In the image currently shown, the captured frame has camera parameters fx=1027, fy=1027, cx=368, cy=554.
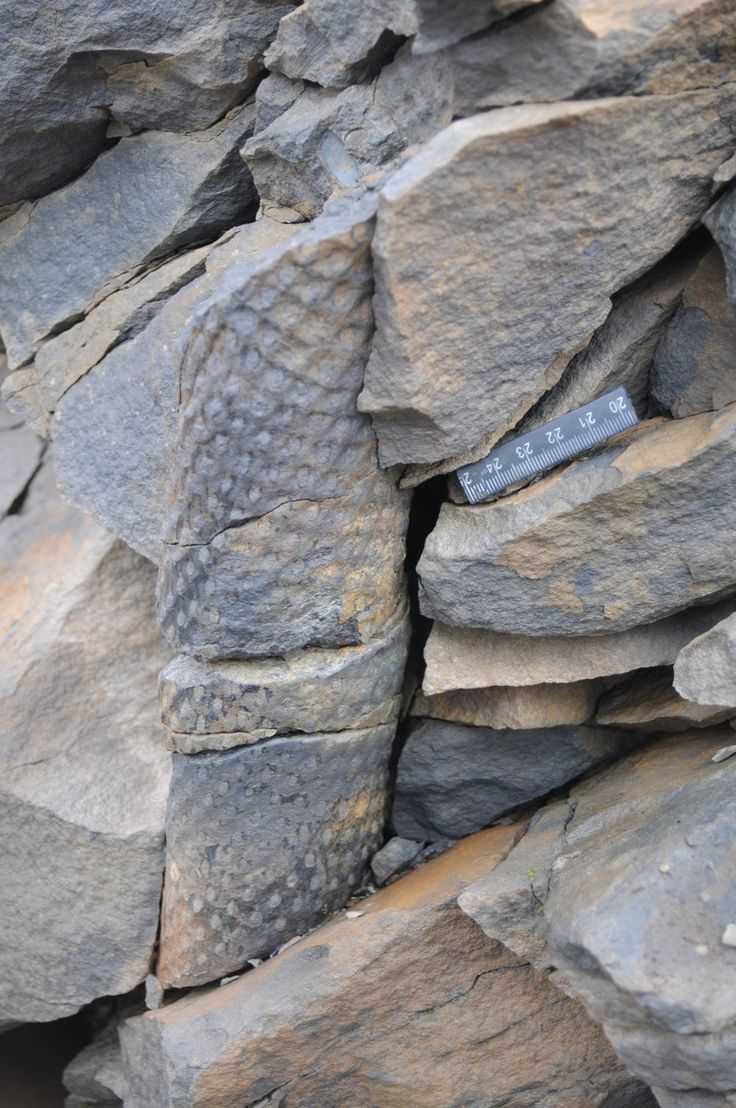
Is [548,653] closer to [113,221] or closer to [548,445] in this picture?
[548,445]

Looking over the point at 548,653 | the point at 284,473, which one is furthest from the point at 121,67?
the point at 548,653

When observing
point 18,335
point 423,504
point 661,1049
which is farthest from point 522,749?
point 18,335

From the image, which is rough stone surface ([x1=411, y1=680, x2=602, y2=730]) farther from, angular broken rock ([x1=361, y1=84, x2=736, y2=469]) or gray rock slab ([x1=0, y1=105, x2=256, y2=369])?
gray rock slab ([x1=0, y1=105, x2=256, y2=369])

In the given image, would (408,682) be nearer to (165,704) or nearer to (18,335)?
(165,704)

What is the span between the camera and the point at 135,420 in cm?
283

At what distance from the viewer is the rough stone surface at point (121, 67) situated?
107 inches

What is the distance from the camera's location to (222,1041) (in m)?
2.62

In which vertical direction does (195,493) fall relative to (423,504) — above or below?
above

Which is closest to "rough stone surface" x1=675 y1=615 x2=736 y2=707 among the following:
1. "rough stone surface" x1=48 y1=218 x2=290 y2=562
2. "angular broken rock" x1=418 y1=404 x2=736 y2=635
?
"angular broken rock" x1=418 y1=404 x2=736 y2=635

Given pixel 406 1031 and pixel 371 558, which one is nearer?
pixel 371 558

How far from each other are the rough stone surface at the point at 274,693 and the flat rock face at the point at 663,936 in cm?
65

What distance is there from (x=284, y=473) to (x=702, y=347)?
98 centimetres

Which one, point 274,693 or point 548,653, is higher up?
point 274,693

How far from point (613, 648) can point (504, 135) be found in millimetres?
1235
